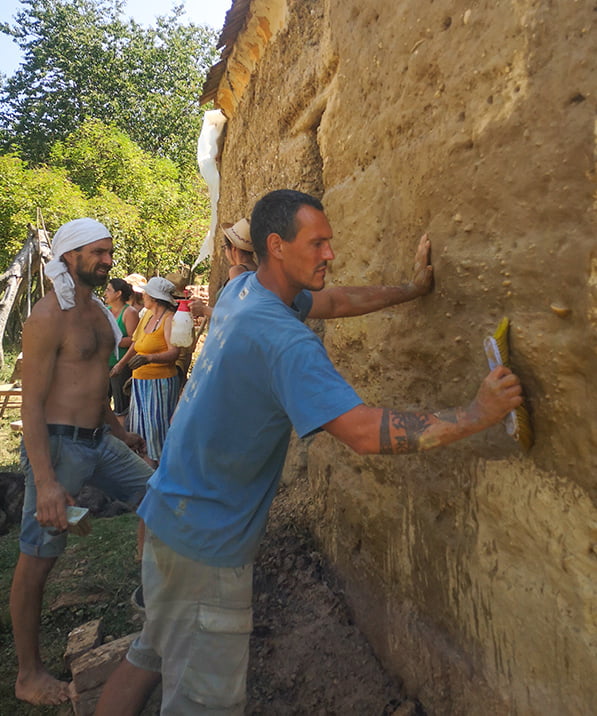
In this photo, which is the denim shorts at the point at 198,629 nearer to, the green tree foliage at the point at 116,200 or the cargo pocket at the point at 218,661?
the cargo pocket at the point at 218,661

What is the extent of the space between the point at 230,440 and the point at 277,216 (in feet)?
2.22

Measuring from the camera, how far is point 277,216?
1737 mm

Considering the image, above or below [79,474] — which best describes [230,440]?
above

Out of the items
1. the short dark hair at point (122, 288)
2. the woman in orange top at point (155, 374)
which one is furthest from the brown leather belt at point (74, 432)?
the short dark hair at point (122, 288)

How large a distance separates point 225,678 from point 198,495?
51 cm

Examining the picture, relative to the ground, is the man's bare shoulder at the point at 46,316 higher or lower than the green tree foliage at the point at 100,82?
lower

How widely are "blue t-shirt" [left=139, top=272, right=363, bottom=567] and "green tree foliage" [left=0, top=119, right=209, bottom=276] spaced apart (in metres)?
12.9

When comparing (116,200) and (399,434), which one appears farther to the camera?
(116,200)

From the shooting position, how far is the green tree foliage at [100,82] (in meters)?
24.3

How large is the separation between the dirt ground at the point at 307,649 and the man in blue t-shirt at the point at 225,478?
577 millimetres

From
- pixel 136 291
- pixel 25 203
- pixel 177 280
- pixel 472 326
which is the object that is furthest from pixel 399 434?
pixel 25 203

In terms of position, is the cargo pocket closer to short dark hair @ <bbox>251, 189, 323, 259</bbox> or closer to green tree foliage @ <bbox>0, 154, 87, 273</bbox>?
short dark hair @ <bbox>251, 189, 323, 259</bbox>

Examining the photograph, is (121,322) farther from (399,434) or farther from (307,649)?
(399,434)

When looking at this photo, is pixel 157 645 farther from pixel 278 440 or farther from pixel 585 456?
pixel 585 456
